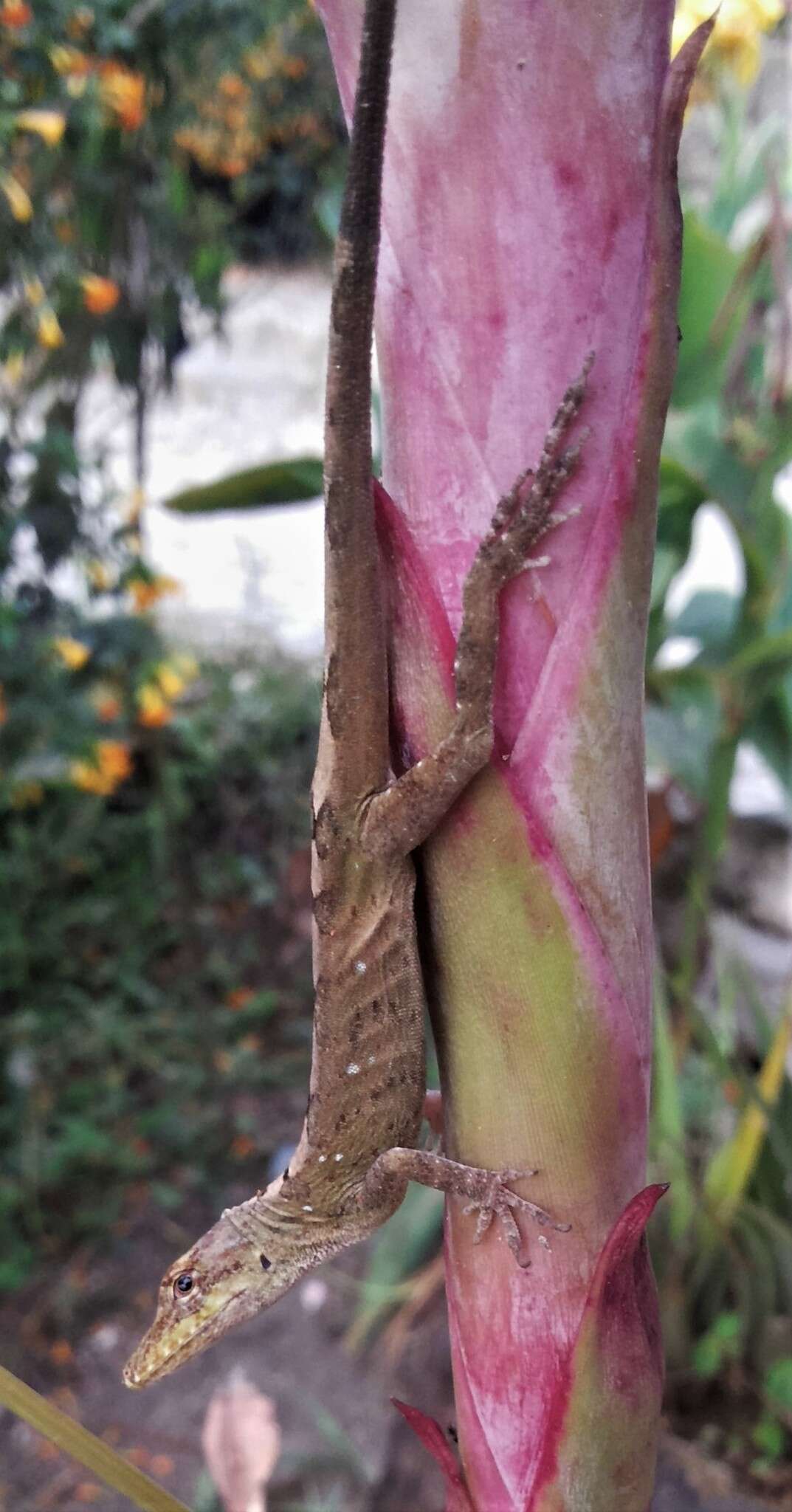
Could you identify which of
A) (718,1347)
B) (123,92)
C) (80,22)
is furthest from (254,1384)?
(80,22)

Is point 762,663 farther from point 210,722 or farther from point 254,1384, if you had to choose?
point 210,722

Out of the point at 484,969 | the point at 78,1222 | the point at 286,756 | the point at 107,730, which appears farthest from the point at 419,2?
the point at 286,756

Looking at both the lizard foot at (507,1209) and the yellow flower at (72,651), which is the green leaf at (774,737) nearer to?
the yellow flower at (72,651)

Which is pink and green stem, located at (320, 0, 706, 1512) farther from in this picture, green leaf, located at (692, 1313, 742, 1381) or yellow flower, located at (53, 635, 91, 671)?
yellow flower, located at (53, 635, 91, 671)

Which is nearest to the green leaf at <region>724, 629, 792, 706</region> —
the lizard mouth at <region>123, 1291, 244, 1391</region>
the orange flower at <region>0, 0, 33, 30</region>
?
the lizard mouth at <region>123, 1291, 244, 1391</region>

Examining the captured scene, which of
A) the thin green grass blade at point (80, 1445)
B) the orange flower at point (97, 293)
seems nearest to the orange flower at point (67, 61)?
the orange flower at point (97, 293)

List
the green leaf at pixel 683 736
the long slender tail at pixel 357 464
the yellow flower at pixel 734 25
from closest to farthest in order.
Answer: the long slender tail at pixel 357 464, the yellow flower at pixel 734 25, the green leaf at pixel 683 736
